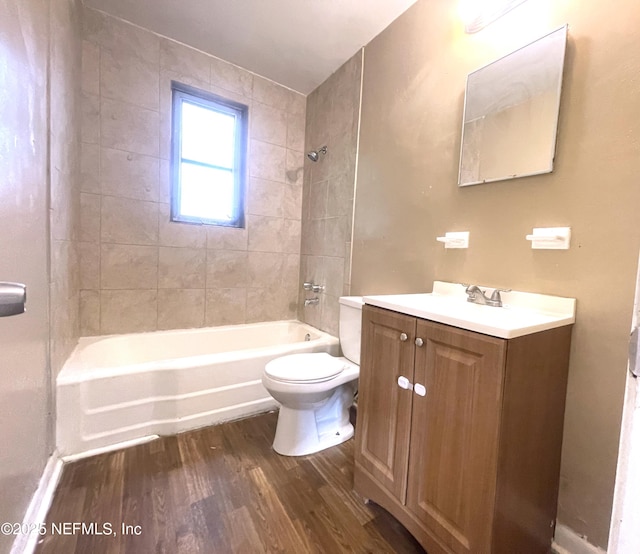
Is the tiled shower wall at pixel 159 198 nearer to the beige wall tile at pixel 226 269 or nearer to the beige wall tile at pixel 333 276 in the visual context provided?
the beige wall tile at pixel 226 269

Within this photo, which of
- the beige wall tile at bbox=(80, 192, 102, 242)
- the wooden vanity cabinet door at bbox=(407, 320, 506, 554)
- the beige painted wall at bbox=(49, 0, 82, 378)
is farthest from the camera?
the beige wall tile at bbox=(80, 192, 102, 242)

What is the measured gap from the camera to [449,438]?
90 centimetres

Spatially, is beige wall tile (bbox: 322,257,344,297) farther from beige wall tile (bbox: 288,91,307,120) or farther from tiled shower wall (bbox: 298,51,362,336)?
beige wall tile (bbox: 288,91,307,120)

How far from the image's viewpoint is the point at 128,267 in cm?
205

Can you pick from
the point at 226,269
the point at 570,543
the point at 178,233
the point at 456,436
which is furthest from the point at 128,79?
the point at 570,543

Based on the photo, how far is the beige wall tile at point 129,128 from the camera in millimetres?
1904

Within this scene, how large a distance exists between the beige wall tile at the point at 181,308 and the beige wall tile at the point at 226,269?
146mm

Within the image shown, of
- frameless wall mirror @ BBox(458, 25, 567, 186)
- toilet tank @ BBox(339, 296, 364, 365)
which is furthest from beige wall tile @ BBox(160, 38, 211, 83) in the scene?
toilet tank @ BBox(339, 296, 364, 365)

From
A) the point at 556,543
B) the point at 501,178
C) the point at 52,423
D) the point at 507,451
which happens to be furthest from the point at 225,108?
the point at 556,543

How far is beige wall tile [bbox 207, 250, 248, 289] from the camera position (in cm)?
236

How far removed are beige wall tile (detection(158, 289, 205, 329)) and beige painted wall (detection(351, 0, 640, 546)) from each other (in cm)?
164

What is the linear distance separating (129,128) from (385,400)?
90.6 inches

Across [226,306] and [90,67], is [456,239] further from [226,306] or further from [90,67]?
[90,67]

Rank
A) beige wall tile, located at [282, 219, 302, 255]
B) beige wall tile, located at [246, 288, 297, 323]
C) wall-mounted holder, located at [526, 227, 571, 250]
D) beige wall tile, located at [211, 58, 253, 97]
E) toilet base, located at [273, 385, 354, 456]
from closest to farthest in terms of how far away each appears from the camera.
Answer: wall-mounted holder, located at [526, 227, 571, 250]
toilet base, located at [273, 385, 354, 456]
beige wall tile, located at [211, 58, 253, 97]
beige wall tile, located at [246, 288, 297, 323]
beige wall tile, located at [282, 219, 302, 255]
